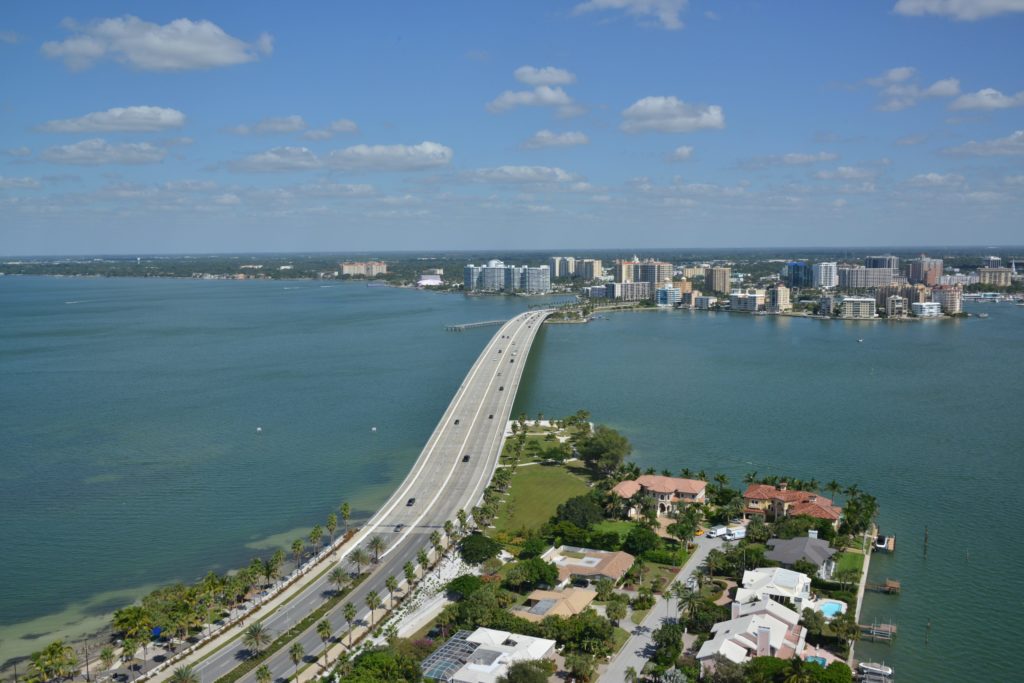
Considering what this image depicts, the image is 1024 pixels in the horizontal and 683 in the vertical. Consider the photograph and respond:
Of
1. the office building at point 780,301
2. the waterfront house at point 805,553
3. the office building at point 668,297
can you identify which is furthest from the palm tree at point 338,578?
the office building at point 668,297

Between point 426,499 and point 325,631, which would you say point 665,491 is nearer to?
point 426,499

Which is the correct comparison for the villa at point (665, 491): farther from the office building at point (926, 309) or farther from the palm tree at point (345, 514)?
the office building at point (926, 309)

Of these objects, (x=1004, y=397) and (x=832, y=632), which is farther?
(x=1004, y=397)

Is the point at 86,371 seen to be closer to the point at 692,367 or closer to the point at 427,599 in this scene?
the point at 692,367

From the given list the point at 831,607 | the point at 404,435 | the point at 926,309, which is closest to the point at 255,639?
the point at 831,607

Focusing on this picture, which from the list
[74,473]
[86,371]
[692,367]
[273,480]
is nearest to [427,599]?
[273,480]
